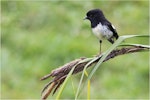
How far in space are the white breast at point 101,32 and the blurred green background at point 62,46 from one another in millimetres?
2227

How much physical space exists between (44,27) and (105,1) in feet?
3.05

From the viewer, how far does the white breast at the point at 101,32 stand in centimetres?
259

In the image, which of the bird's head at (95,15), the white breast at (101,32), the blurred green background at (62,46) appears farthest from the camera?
the blurred green background at (62,46)

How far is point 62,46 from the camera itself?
5570 millimetres

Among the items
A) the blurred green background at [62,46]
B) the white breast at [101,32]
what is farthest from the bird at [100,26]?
the blurred green background at [62,46]

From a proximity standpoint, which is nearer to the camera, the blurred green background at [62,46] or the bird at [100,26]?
the bird at [100,26]

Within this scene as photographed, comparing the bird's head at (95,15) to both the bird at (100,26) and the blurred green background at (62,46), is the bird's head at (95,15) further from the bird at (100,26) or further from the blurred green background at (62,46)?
the blurred green background at (62,46)

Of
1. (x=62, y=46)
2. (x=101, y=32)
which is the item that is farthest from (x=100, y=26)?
(x=62, y=46)

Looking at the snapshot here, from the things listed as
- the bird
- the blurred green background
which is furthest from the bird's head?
the blurred green background

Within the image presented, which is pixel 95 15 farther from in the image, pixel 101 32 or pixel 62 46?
pixel 62 46

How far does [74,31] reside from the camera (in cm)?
598

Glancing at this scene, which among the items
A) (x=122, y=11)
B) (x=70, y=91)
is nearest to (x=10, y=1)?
(x=122, y=11)

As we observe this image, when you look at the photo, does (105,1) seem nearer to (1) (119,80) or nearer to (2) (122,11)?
(2) (122,11)

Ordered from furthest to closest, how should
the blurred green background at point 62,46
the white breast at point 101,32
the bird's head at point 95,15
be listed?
the blurred green background at point 62,46 < the white breast at point 101,32 < the bird's head at point 95,15
